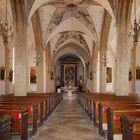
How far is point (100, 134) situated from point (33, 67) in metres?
23.1

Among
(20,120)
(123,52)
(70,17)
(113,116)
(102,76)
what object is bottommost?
(20,120)

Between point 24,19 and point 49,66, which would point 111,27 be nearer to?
point 24,19

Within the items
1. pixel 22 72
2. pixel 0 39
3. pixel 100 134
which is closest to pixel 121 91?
pixel 22 72

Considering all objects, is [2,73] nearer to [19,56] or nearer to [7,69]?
[7,69]

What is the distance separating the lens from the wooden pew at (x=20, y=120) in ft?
18.2

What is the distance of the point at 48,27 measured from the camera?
20891mm

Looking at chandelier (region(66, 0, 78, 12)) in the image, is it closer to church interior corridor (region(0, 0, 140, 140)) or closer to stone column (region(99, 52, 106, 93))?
church interior corridor (region(0, 0, 140, 140))

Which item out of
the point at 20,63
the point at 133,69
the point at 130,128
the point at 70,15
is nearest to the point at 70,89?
the point at 133,69

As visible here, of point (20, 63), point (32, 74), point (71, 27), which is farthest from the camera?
point (32, 74)

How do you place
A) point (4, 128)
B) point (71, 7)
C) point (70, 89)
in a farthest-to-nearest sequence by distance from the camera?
point (70, 89)
point (71, 7)
point (4, 128)

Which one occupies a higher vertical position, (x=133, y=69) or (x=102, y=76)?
(x=133, y=69)

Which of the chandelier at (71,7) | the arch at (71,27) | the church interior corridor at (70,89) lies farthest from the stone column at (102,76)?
the chandelier at (71,7)

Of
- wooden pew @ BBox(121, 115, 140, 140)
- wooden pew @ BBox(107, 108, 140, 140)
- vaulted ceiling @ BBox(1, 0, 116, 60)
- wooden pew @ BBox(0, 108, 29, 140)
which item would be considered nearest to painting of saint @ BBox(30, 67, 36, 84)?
vaulted ceiling @ BBox(1, 0, 116, 60)

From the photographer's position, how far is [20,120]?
20.1 ft
